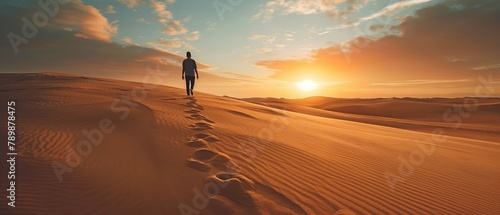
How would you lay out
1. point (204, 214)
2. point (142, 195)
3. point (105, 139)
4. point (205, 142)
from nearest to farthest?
1. point (204, 214)
2. point (142, 195)
3. point (105, 139)
4. point (205, 142)

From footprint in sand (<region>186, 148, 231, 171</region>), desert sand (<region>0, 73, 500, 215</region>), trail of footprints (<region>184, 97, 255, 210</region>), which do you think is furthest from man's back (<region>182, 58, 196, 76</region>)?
footprint in sand (<region>186, 148, 231, 171</region>)

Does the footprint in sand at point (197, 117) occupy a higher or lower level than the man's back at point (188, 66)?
lower

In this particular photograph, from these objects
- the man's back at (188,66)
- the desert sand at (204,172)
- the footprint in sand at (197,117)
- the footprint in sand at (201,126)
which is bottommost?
the desert sand at (204,172)

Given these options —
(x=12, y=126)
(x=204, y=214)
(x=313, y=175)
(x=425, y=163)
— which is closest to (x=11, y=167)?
(x=12, y=126)

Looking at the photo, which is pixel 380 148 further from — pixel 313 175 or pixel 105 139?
pixel 105 139

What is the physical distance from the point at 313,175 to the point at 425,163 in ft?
12.6

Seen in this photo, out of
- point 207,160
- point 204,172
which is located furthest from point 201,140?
point 204,172

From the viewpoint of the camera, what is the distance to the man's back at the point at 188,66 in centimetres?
1186

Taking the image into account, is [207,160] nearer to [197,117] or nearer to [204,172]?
[204,172]

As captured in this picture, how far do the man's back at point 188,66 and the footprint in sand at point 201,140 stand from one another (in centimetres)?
702

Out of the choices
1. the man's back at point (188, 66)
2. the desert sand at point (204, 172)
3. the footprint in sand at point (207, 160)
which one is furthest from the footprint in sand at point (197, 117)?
the man's back at point (188, 66)

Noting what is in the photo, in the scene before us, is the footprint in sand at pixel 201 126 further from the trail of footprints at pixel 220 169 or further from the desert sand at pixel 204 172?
the trail of footprints at pixel 220 169

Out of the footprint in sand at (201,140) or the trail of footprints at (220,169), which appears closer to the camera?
the trail of footprints at (220,169)

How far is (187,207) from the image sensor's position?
2732 mm
